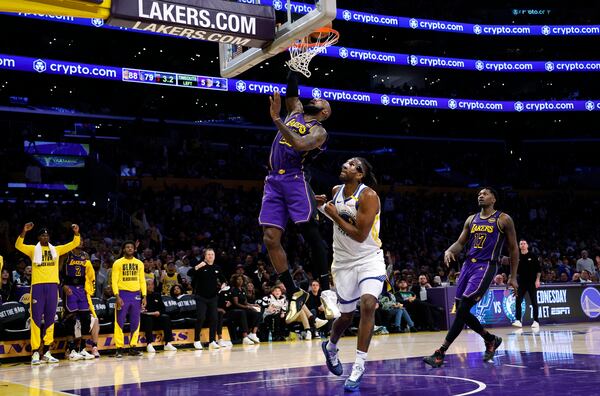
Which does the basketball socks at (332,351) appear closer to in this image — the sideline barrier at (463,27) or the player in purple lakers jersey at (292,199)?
the player in purple lakers jersey at (292,199)

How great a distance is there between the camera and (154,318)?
14469 millimetres

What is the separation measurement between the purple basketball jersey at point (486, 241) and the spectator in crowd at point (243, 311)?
22.2 ft

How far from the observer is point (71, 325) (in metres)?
13.2

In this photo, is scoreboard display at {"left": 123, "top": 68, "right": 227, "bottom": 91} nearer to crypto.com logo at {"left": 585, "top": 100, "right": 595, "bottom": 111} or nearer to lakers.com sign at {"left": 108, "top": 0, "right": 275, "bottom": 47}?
crypto.com logo at {"left": 585, "top": 100, "right": 595, "bottom": 111}

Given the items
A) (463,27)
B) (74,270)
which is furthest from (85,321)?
(463,27)

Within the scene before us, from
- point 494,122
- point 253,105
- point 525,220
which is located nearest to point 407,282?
point 525,220

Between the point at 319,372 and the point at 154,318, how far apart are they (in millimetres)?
6425

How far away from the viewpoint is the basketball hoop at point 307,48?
8117mm

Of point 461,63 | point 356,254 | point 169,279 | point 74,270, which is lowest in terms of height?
point 169,279

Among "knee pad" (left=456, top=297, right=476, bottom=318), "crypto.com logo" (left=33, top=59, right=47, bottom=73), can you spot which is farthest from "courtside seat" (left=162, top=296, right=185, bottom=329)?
"crypto.com logo" (left=33, top=59, right=47, bottom=73)

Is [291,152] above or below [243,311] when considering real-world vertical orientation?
above

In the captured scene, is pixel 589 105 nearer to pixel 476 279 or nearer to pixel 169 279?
pixel 169 279

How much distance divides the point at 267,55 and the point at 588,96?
33192 mm

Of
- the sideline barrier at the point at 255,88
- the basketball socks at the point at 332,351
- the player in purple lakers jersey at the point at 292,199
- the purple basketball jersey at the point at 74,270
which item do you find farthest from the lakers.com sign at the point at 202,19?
the sideline barrier at the point at 255,88
